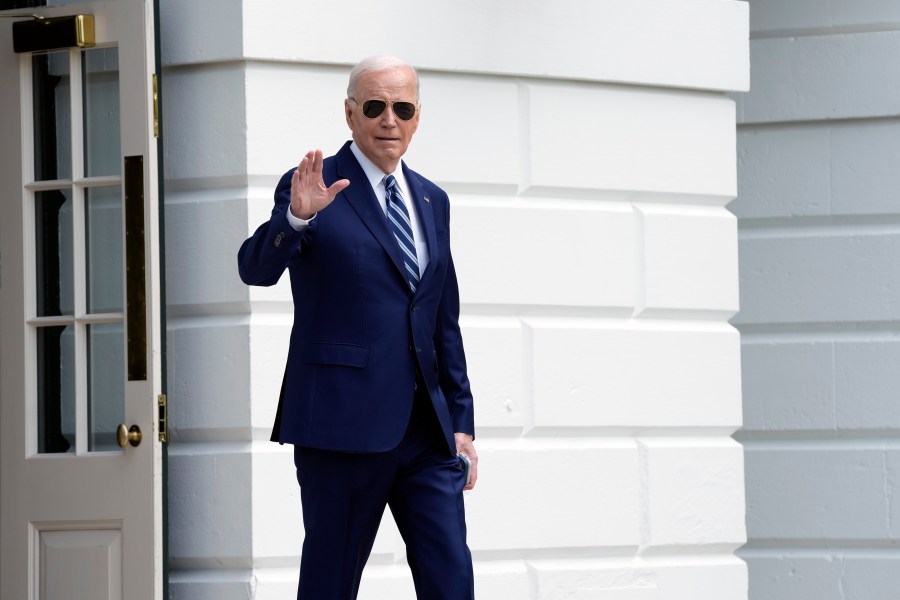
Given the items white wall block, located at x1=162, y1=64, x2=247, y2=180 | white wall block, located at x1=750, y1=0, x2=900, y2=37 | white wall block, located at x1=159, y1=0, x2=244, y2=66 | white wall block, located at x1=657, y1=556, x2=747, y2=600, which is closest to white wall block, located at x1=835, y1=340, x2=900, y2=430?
white wall block, located at x1=657, y1=556, x2=747, y2=600

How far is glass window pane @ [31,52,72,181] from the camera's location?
17.7 ft

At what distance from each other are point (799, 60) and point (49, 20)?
10.9ft

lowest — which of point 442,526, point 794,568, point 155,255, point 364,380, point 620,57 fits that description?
point 794,568

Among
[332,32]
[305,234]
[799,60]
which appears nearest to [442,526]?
[305,234]

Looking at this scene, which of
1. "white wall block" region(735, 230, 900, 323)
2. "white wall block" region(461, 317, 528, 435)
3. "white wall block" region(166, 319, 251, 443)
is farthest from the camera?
"white wall block" region(735, 230, 900, 323)

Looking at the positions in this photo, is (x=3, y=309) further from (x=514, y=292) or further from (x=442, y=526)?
(x=442, y=526)

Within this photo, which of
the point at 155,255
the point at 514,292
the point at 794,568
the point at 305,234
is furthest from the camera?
the point at 794,568

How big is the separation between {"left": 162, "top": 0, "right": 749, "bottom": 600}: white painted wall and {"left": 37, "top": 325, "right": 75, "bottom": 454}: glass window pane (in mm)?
354

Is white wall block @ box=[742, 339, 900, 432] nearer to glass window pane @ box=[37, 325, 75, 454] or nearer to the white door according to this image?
the white door

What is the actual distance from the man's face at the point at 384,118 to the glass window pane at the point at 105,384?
169cm

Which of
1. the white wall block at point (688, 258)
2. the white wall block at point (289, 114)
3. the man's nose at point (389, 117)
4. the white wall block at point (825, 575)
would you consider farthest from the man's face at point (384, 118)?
the white wall block at point (825, 575)

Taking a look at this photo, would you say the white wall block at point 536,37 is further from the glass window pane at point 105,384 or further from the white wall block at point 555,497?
the white wall block at point 555,497

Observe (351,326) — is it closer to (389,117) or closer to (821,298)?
(389,117)

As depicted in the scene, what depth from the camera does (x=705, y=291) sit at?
5.93 meters
